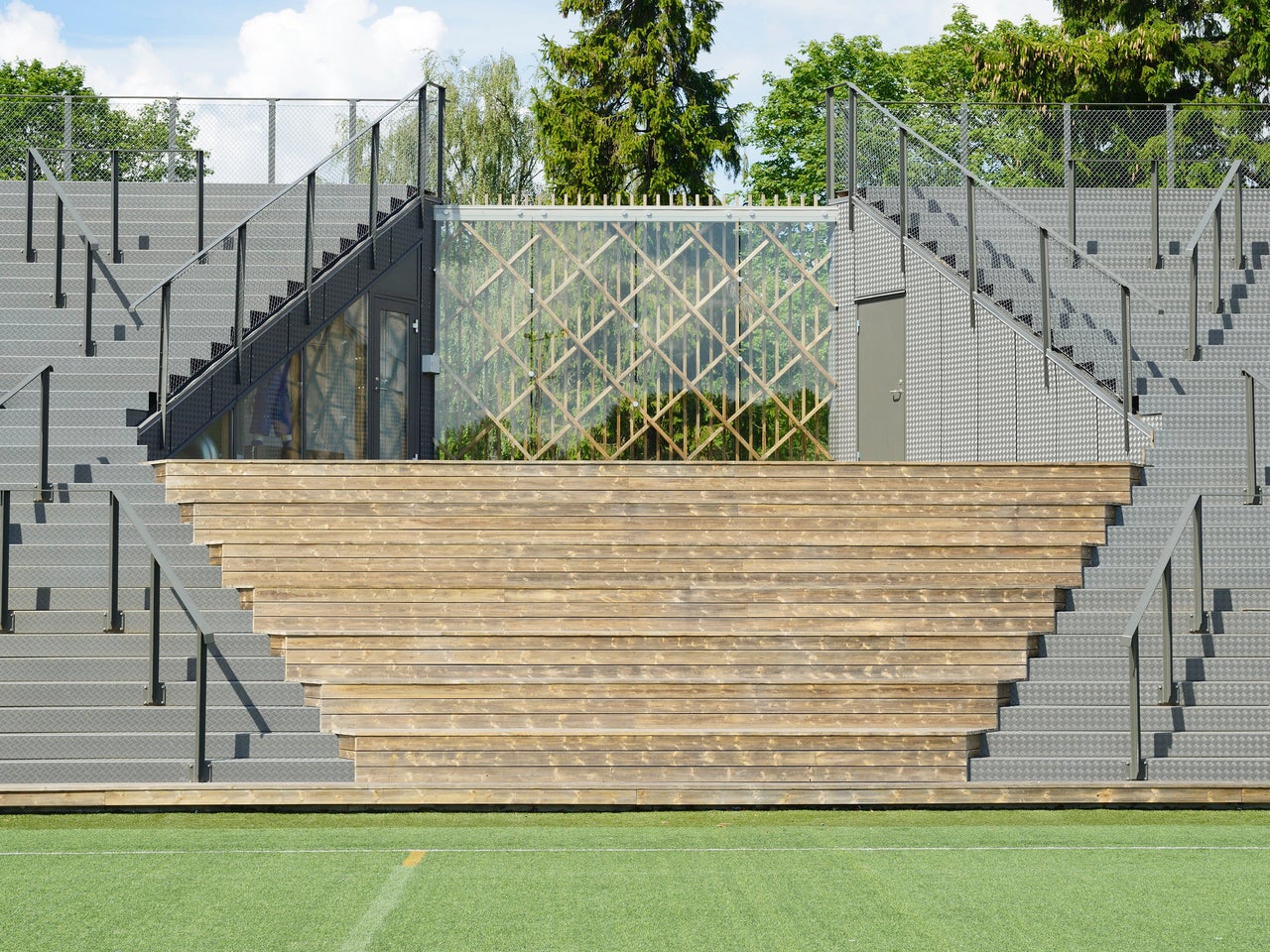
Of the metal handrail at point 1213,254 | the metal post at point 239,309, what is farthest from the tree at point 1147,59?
the metal post at point 239,309

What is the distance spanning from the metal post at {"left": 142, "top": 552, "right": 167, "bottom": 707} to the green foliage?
9.10 metres

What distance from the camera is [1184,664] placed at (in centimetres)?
857

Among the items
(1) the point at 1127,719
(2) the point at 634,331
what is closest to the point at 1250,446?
(1) the point at 1127,719

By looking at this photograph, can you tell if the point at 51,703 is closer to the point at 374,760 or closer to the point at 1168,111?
the point at 374,760

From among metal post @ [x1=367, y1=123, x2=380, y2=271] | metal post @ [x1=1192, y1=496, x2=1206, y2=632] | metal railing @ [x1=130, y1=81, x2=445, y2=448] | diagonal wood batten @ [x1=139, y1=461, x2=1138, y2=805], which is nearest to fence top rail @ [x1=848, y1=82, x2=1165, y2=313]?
diagonal wood batten @ [x1=139, y1=461, x2=1138, y2=805]

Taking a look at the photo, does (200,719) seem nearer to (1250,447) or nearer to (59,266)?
(59,266)

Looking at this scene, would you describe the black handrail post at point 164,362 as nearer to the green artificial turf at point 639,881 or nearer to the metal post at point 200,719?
the metal post at point 200,719

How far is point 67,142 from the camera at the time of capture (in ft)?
53.9

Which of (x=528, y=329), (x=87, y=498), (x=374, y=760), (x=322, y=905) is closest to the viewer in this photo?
(x=322, y=905)

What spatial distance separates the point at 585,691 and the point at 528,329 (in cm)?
803

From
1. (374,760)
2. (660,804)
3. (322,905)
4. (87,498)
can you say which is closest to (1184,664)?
(660,804)

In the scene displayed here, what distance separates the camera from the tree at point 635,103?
30094 millimetres

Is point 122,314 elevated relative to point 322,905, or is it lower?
elevated

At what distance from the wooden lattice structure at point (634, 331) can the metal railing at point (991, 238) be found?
0.93 meters
